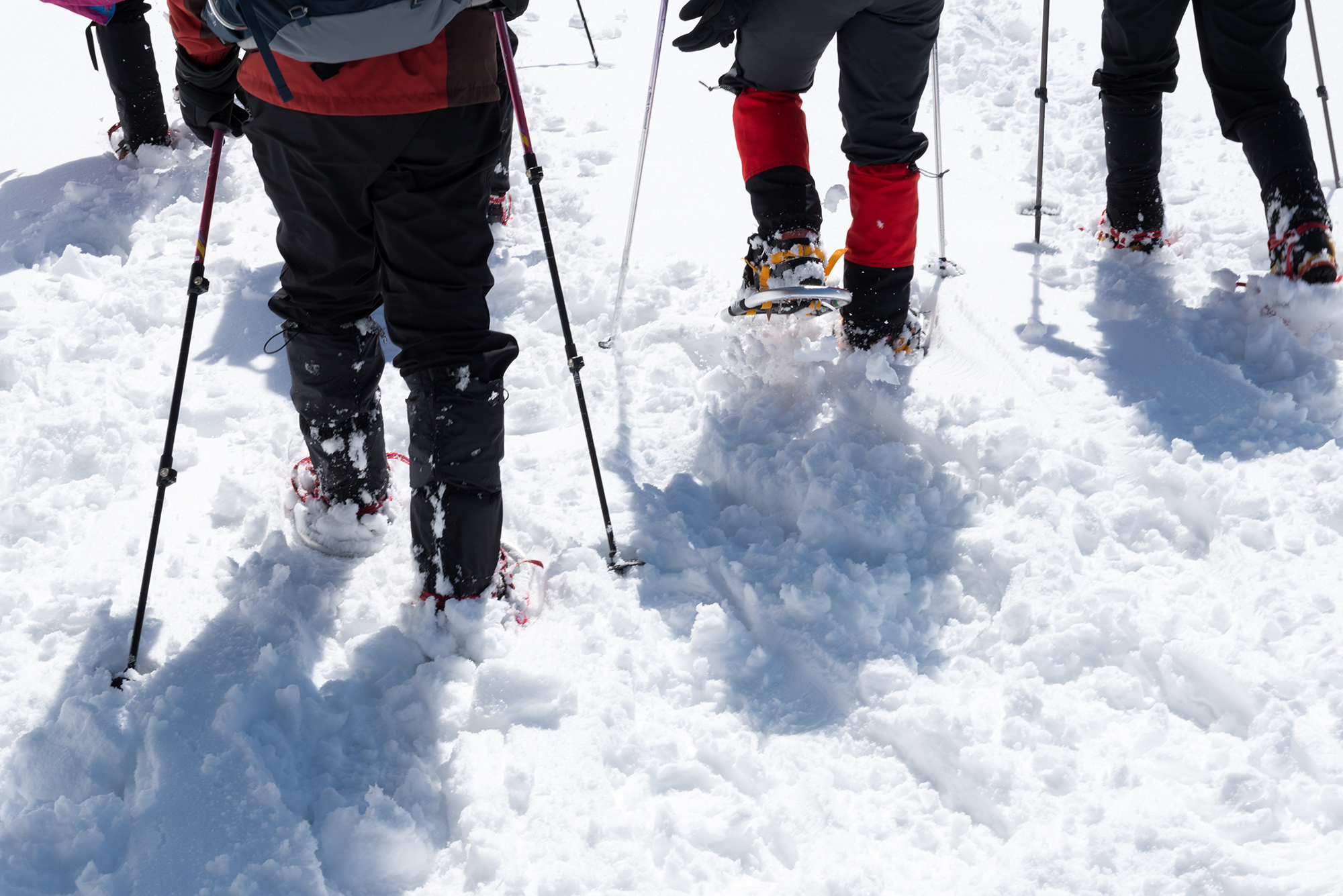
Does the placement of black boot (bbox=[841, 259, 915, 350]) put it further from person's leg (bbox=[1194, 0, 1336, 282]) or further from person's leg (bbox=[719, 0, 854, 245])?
person's leg (bbox=[1194, 0, 1336, 282])

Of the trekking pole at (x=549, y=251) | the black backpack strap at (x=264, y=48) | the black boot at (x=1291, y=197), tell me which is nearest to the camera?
the black backpack strap at (x=264, y=48)

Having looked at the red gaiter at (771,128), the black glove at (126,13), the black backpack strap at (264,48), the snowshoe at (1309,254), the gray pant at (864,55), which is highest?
the black backpack strap at (264,48)

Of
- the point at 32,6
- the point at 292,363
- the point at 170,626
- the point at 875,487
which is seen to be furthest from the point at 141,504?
the point at 32,6

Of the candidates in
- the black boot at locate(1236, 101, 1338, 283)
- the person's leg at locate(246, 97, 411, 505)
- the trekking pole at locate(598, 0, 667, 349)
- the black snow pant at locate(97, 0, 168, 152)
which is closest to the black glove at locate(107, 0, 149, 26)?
the black snow pant at locate(97, 0, 168, 152)

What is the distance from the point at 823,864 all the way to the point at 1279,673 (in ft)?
3.69

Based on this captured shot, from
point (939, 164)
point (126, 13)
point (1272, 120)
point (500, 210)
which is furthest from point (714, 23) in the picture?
point (126, 13)

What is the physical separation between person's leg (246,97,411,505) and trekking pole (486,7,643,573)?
292 mm

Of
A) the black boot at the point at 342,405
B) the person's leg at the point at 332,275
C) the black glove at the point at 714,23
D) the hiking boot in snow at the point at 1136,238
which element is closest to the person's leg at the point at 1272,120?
the hiking boot in snow at the point at 1136,238

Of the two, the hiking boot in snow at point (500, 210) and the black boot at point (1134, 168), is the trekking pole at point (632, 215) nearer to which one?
the hiking boot in snow at point (500, 210)

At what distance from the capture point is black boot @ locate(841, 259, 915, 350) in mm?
3176

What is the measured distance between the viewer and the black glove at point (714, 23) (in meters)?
2.92

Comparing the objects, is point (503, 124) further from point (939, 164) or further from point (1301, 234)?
point (1301, 234)

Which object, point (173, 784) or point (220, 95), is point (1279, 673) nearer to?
point (173, 784)

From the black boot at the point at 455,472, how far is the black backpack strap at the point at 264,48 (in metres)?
0.67
